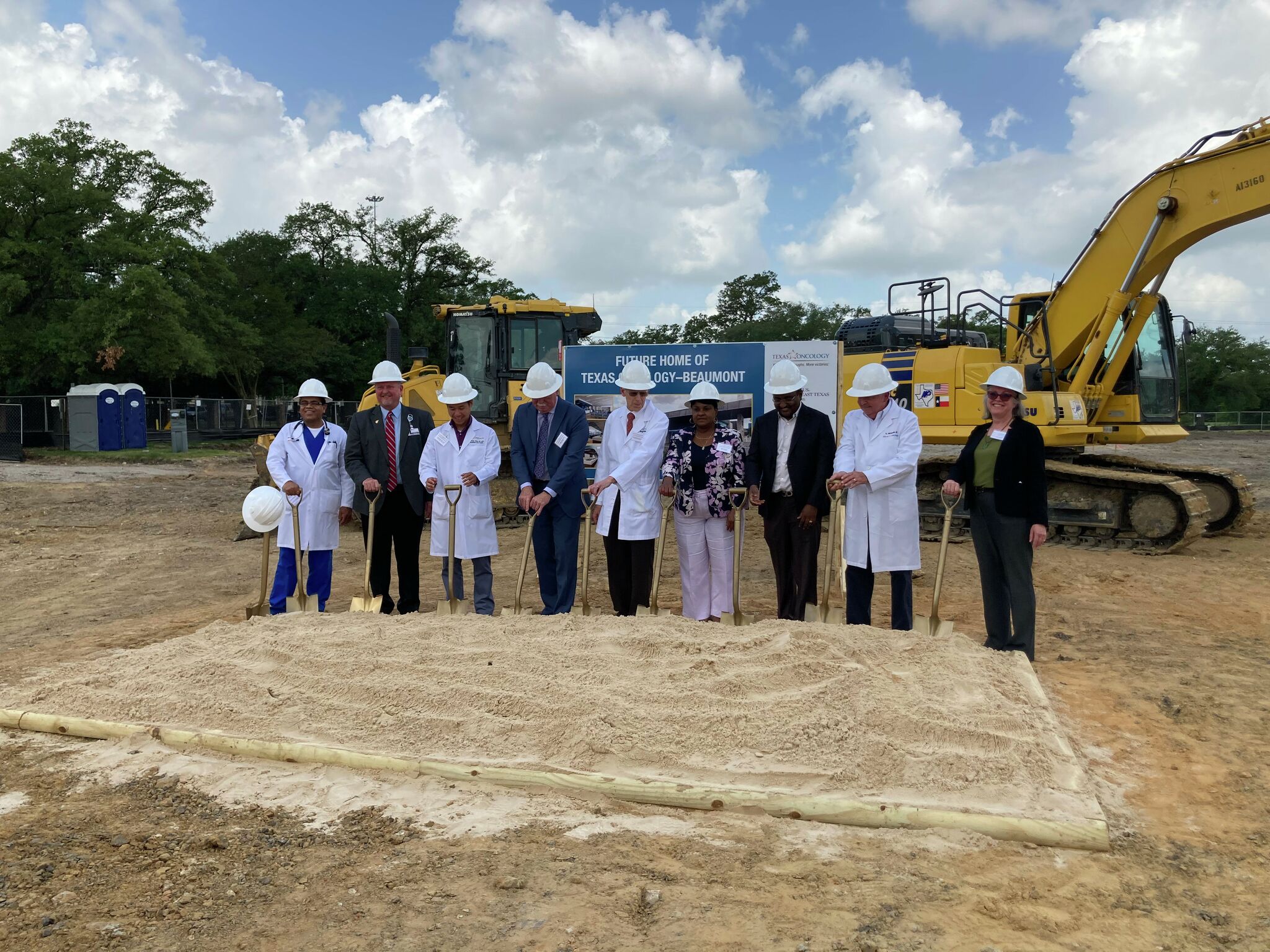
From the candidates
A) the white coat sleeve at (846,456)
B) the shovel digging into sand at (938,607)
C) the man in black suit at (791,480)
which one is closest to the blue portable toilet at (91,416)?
the man in black suit at (791,480)

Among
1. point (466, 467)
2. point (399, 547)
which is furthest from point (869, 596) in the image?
point (399, 547)

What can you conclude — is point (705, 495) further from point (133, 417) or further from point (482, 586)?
point (133, 417)

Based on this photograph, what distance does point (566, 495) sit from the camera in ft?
21.8

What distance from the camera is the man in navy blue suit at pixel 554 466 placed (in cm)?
659

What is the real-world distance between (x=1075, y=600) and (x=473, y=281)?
3972 cm

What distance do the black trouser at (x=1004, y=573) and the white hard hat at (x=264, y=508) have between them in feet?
14.3

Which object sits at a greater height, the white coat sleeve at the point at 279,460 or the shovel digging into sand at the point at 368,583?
the white coat sleeve at the point at 279,460

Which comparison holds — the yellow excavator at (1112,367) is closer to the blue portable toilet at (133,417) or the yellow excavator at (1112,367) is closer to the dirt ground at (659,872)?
the dirt ground at (659,872)

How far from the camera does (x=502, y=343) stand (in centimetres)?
1257

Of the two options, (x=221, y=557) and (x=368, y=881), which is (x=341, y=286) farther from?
(x=368, y=881)

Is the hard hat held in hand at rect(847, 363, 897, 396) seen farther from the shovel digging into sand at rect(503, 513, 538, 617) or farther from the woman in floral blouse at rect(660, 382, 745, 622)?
the shovel digging into sand at rect(503, 513, 538, 617)

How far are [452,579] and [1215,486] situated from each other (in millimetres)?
9476

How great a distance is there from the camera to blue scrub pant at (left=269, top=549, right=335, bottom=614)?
6.58 metres

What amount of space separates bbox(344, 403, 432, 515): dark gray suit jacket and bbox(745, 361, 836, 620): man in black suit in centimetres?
225
